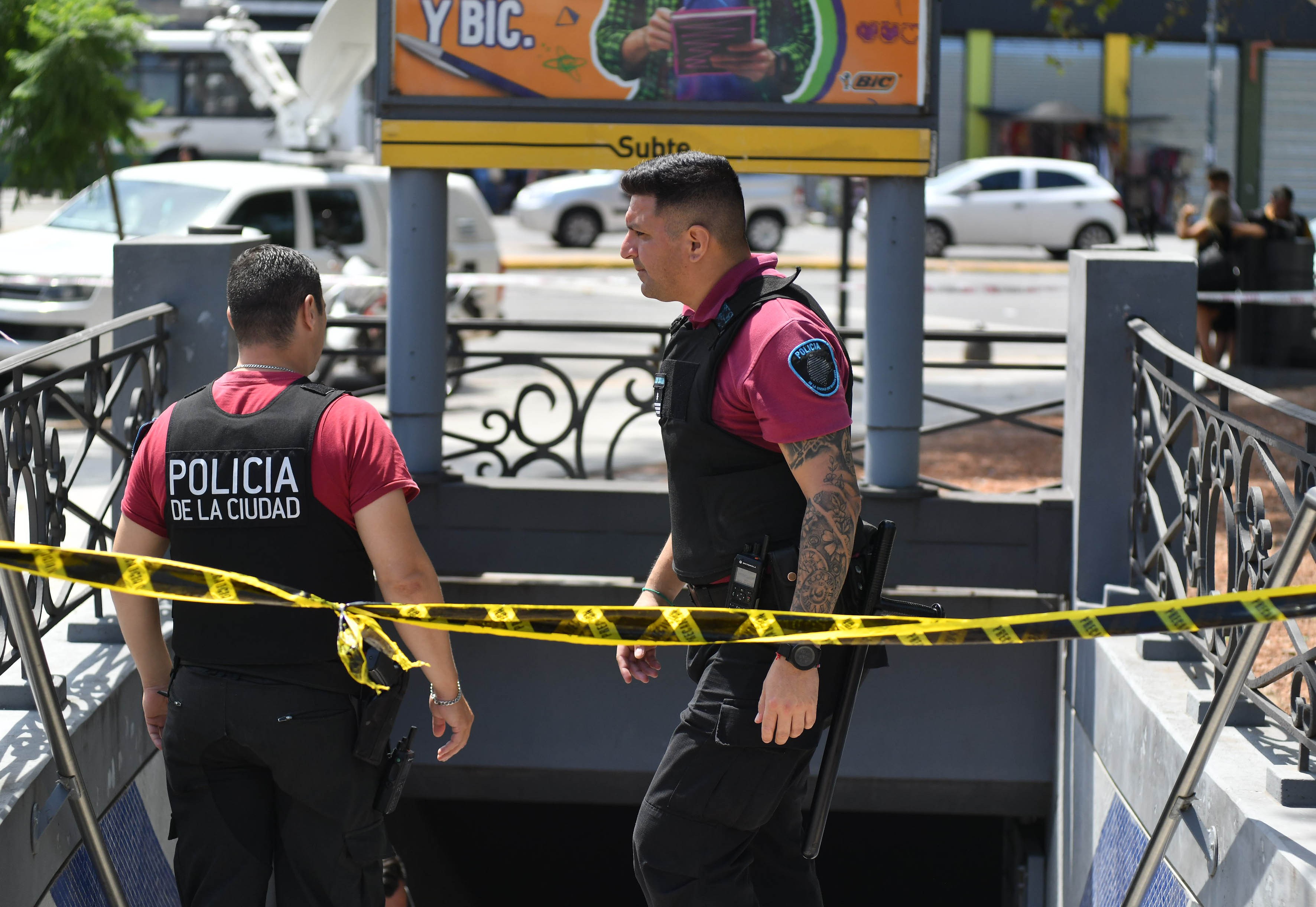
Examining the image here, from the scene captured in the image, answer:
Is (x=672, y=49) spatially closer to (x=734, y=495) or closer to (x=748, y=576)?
(x=734, y=495)

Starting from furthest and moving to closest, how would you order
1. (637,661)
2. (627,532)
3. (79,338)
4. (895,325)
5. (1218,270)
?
(1218,270) < (627,532) < (895,325) < (79,338) < (637,661)

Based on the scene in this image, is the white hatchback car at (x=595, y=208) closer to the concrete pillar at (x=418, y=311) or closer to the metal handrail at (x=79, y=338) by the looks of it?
the concrete pillar at (x=418, y=311)

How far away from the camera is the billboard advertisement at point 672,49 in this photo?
5535 millimetres

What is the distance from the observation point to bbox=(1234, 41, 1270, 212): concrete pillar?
1419 inches

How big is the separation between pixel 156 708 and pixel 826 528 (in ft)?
5.43

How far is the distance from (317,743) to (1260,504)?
234 cm

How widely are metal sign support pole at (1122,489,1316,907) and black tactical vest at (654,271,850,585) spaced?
0.95 m

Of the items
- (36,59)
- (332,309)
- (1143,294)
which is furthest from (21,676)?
(36,59)

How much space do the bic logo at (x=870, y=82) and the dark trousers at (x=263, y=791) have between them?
333cm

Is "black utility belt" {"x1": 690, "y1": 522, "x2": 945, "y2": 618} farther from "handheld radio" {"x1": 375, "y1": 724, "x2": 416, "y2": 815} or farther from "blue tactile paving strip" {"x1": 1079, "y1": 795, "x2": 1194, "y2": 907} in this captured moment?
"blue tactile paving strip" {"x1": 1079, "y1": 795, "x2": 1194, "y2": 907}

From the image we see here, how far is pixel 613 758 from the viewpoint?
6.05m

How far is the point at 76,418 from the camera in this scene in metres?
4.85

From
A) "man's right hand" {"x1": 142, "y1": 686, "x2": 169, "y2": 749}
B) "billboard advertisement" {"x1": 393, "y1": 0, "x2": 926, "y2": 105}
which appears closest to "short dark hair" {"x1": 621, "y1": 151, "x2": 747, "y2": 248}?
"man's right hand" {"x1": 142, "y1": 686, "x2": 169, "y2": 749}

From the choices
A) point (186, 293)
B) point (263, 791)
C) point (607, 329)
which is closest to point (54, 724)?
point (263, 791)
